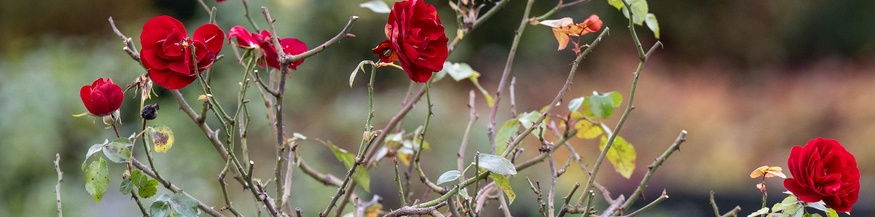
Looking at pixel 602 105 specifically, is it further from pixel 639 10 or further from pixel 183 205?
pixel 183 205

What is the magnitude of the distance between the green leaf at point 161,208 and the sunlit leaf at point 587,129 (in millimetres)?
333

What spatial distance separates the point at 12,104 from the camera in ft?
6.50

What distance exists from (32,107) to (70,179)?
0.19m

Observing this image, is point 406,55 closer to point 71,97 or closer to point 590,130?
point 590,130

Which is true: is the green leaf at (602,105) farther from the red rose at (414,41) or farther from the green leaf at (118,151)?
the green leaf at (118,151)

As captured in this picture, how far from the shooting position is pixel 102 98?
0.48m

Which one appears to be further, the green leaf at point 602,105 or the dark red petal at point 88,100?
the green leaf at point 602,105

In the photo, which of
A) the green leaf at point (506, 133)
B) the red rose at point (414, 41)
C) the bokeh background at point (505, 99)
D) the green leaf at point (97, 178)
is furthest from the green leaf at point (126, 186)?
the bokeh background at point (505, 99)

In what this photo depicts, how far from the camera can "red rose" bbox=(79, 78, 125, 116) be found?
48 centimetres

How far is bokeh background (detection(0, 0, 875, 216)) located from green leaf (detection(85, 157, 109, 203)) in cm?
147

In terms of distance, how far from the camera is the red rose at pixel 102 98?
1.57 ft

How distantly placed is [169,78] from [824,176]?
361 mm

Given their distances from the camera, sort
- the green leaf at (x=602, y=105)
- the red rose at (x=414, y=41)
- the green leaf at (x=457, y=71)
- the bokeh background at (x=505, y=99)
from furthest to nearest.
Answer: the bokeh background at (x=505, y=99), the green leaf at (x=457, y=71), the green leaf at (x=602, y=105), the red rose at (x=414, y=41)

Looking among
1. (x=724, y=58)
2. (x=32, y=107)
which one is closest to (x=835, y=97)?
(x=724, y=58)
